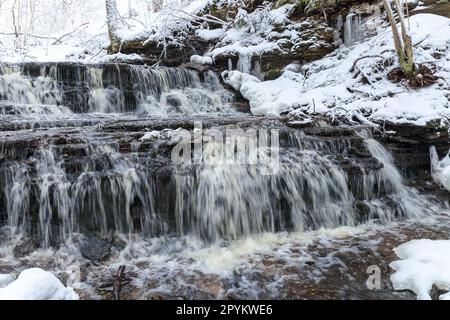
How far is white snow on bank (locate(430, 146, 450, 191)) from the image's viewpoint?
19.4 ft

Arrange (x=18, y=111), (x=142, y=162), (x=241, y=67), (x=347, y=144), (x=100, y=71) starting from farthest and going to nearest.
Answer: (x=241, y=67), (x=100, y=71), (x=18, y=111), (x=347, y=144), (x=142, y=162)

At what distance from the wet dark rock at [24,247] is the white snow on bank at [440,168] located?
606 centimetres

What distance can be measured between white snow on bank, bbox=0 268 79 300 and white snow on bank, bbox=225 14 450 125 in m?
5.73

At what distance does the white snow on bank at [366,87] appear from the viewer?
671 centimetres

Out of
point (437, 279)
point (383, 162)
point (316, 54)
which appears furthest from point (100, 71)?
point (437, 279)

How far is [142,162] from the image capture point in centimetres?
491

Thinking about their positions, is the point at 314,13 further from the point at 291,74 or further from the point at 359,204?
the point at 359,204

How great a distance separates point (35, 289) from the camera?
8.35ft

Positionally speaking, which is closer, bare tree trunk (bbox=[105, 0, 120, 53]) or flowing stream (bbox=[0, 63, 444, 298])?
flowing stream (bbox=[0, 63, 444, 298])

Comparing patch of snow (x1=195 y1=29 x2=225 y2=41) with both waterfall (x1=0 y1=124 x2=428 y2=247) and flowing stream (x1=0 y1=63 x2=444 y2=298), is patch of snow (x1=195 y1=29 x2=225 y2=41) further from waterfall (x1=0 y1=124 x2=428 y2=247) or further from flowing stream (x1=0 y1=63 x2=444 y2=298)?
waterfall (x1=0 y1=124 x2=428 y2=247)

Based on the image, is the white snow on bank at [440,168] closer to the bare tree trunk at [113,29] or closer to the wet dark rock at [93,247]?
the wet dark rock at [93,247]

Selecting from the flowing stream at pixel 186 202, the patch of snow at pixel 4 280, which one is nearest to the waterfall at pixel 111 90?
the flowing stream at pixel 186 202

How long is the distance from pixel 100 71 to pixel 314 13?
20.2ft

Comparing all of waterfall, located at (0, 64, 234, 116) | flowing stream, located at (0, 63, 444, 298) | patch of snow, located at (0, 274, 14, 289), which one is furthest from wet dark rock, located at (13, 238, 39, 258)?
waterfall, located at (0, 64, 234, 116)
